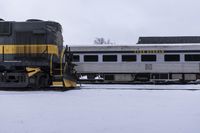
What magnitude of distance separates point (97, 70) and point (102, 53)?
141 cm

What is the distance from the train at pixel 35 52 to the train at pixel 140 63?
10033 mm

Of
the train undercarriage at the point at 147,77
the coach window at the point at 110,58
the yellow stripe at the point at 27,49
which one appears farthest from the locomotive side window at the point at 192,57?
the yellow stripe at the point at 27,49

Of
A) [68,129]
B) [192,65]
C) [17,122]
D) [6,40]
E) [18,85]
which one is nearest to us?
[68,129]

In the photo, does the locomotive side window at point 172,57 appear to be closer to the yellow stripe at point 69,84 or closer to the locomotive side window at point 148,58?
the locomotive side window at point 148,58

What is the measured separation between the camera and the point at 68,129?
743cm

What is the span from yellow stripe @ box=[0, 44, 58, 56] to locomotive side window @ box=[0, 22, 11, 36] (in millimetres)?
670

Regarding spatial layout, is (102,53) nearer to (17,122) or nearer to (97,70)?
(97,70)

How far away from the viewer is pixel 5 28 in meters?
19.7

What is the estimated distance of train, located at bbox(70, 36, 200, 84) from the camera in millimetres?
29719

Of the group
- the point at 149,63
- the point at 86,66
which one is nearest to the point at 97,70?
the point at 86,66

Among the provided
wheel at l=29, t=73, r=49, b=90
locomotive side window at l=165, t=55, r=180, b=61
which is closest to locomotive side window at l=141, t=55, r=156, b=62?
locomotive side window at l=165, t=55, r=180, b=61

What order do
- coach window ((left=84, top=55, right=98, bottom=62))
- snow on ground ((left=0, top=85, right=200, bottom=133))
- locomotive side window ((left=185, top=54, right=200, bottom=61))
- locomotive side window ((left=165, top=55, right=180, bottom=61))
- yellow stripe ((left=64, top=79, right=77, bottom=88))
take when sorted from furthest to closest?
coach window ((left=84, top=55, right=98, bottom=62))
locomotive side window ((left=165, top=55, right=180, bottom=61))
locomotive side window ((left=185, top=54, right=200, bottom=61))
yellow stripe ((left=64, top=79, right=77, bottom=88))
snow on ground ((left=0, top=85, right=200, bottom=133))

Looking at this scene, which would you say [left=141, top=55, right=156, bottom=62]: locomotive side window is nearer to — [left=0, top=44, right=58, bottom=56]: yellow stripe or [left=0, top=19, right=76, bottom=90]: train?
[left=0, top=19, right=76, bottom=90]: train

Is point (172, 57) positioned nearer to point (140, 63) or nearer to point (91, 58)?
point (140, 63)
